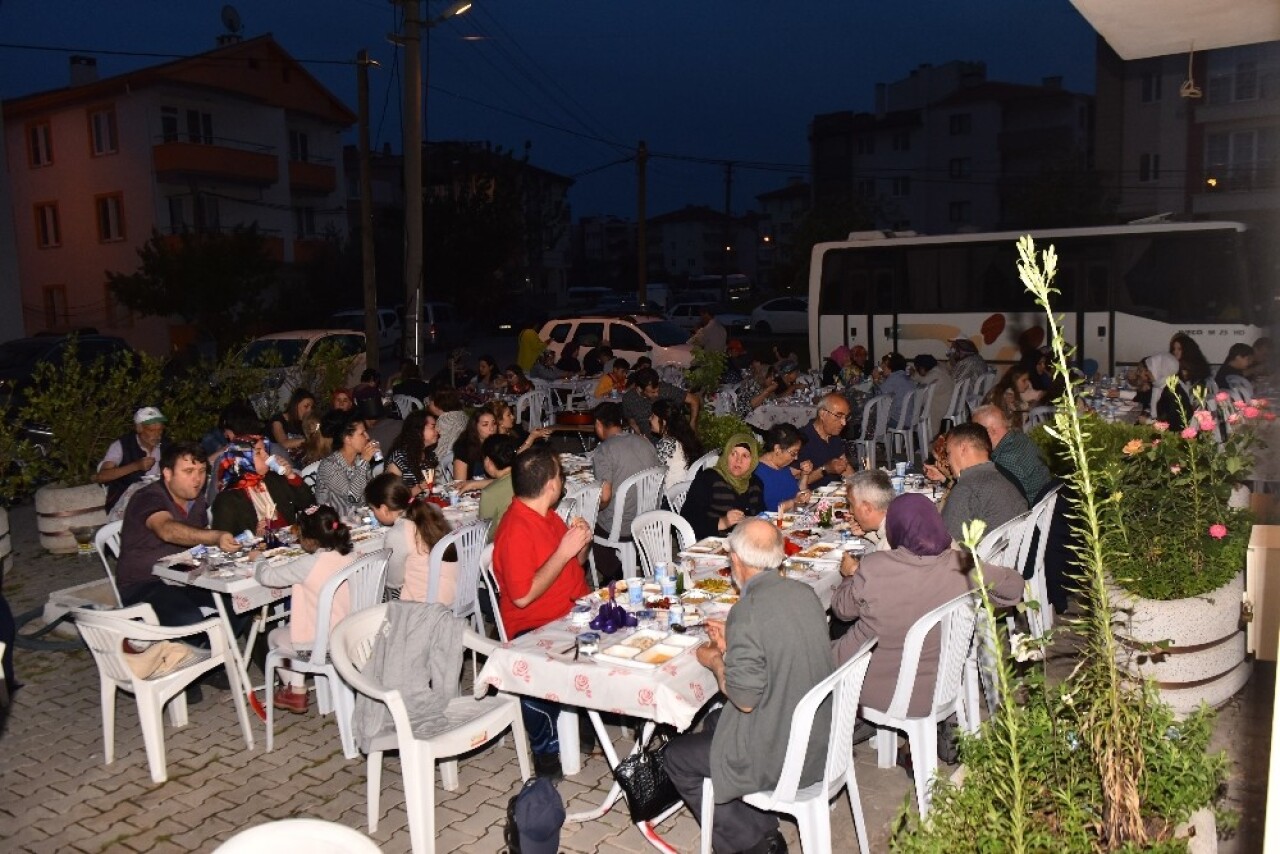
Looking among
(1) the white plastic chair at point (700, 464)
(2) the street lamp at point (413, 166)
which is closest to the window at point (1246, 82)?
(2) the street lamp at point (413, 166)

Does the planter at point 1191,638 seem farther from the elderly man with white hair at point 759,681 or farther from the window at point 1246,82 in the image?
the window at point 1246,82

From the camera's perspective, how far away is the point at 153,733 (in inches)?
223

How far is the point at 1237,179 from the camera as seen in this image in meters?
39.2

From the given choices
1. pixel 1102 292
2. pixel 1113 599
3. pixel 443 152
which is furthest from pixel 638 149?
pixel 1113 599

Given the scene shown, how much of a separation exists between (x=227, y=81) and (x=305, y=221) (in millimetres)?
7128

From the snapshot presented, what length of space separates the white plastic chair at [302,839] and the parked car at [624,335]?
60.9ft

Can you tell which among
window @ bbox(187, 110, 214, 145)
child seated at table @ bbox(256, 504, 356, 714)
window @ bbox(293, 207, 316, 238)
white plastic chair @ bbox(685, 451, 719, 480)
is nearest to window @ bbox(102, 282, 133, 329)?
window @ bbox(187, 110, 214, 145)

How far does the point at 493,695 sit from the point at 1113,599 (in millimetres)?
3274

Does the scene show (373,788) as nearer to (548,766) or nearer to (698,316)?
(548,766)

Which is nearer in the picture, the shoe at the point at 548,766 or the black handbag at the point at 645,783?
the black handbag at the point at 645,783

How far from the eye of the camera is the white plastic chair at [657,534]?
7.05m

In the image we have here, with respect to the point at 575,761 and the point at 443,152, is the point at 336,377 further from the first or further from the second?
the point at 443,152

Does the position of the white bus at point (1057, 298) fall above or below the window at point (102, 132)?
below

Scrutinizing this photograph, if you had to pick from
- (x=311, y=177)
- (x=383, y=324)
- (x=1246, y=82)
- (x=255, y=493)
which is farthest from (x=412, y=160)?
(x=1246, y=82)
